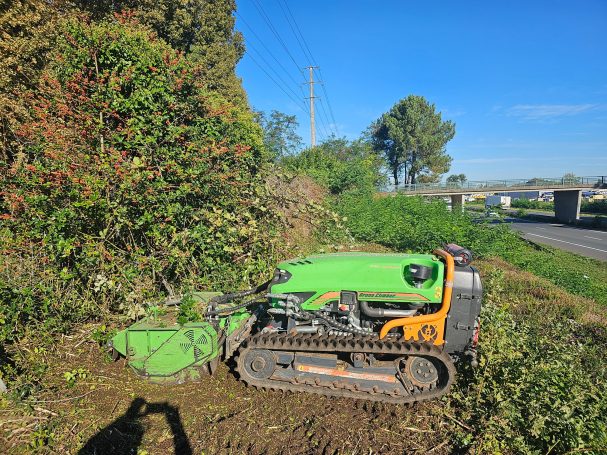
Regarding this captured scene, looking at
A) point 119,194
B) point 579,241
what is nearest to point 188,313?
point 119,194

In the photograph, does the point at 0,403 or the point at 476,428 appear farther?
the point at 0,403

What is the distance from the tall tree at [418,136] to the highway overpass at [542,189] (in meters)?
13.1

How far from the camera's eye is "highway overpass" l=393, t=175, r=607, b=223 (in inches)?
1626

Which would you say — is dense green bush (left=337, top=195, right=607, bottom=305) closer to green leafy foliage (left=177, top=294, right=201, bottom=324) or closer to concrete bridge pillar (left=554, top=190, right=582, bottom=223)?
green leafy foliage (left=177, top=294, right=201, bottom=324)

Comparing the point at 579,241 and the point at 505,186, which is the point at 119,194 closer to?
the point at 579,241

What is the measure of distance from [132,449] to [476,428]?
3159 mm

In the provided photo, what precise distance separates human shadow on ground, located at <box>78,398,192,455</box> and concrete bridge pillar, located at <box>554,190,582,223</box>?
48880mm

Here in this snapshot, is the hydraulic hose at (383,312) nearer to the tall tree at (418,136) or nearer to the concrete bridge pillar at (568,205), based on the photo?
the concrete bridge pillar at (568,205)

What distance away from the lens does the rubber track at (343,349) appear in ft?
12.3

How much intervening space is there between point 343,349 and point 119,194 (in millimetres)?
3672

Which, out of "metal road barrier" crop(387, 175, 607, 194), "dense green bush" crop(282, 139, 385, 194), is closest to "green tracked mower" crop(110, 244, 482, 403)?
"dense green bush" crop(282, 139, 385, 194)

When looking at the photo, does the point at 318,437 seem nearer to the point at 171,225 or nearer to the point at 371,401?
the point at 371,401

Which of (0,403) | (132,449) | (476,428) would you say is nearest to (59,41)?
(0,403)

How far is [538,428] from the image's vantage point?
120 inches
